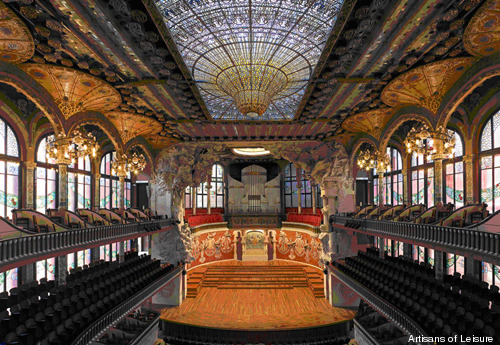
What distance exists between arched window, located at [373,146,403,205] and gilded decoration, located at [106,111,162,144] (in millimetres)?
15230

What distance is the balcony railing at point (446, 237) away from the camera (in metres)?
7.32

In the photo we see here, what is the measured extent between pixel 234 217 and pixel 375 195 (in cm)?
1118

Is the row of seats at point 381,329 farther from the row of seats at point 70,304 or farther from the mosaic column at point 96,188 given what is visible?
the mosaic column at point 96,188

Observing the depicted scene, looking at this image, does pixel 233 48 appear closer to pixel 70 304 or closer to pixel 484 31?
pixel 484 31

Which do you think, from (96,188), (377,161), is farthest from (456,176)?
(96,188)

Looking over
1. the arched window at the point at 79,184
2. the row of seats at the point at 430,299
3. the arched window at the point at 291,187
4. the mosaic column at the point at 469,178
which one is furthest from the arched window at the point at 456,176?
the arched window at the point at 79,184

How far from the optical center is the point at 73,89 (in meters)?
10.7

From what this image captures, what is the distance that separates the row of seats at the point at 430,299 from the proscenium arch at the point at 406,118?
557 cm

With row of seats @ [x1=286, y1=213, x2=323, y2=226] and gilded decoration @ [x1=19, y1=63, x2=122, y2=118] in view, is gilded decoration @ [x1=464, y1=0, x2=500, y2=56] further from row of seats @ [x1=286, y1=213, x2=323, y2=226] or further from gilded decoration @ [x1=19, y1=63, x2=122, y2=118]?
row of seats @ [x1=286, y1=213, x2=323, y2=226]

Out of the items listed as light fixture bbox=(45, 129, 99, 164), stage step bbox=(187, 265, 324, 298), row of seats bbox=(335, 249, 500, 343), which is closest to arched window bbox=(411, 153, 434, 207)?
row of seats bbox=(335, 249, 500, 343)

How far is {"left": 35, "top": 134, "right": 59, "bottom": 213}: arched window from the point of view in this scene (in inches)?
614

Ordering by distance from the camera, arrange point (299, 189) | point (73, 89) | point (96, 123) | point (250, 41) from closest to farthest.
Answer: point (250, 41) → point (73, 89) → point (96, 123) → point (299, 189)

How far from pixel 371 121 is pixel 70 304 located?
554 inches

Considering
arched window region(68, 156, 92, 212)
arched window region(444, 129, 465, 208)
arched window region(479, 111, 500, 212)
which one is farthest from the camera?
arched window region(68, 156, 92, 212)
